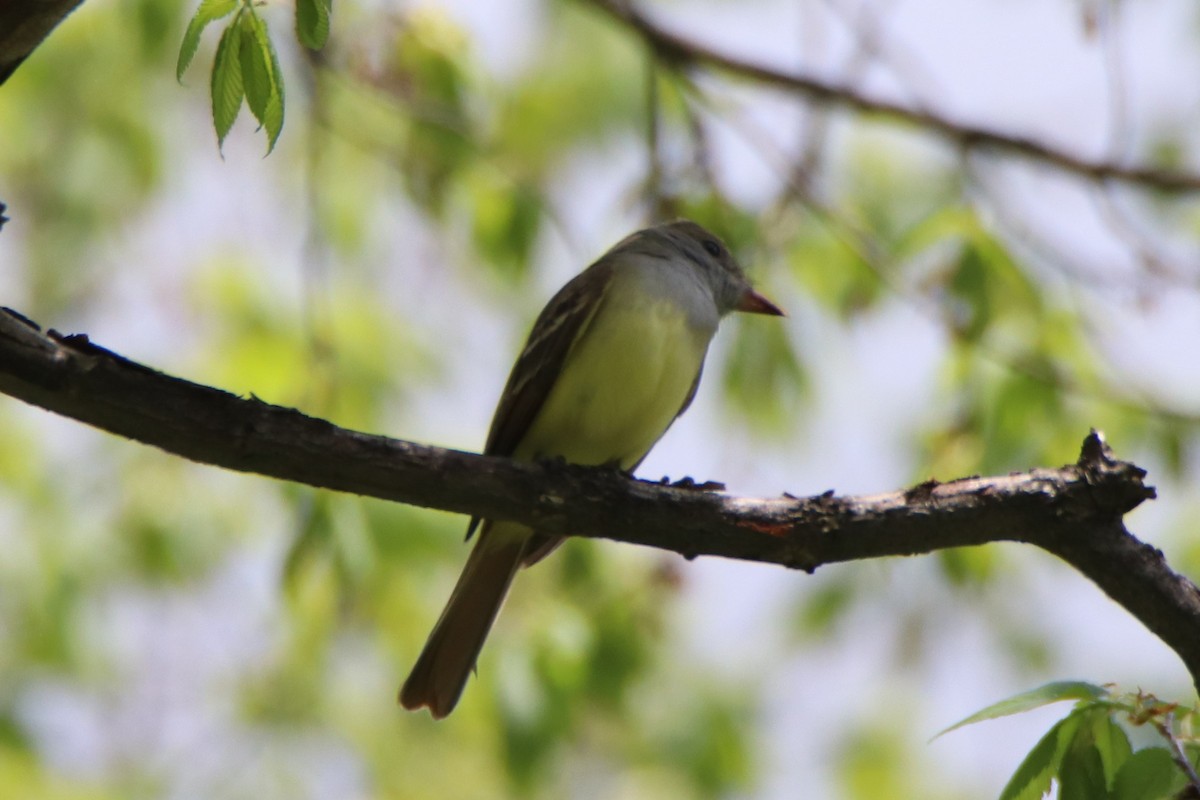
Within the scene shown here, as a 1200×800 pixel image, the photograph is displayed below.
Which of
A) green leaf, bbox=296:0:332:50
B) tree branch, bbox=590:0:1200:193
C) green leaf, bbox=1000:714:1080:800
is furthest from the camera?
tree branch, bbox=590:0:1200:193

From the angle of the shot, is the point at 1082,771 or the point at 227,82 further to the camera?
the point at 1082,771

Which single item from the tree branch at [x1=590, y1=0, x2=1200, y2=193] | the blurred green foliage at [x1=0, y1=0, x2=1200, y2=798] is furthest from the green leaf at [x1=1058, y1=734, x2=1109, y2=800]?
the tree branch at [x1=590, y1=0, x2=1200, y2=193]

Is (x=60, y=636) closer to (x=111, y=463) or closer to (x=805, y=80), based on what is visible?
(x=111, y=463)

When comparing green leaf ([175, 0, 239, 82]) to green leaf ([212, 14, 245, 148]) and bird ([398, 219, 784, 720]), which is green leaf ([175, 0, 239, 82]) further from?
bird ([398, 219, 784, 720])

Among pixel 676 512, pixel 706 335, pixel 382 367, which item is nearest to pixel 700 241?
pixel 706 335

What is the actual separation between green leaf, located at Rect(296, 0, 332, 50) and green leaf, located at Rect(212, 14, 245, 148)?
5.8 inches

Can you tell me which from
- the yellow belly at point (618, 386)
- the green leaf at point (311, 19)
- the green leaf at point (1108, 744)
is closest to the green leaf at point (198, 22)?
the green leaf at point (311, 19)

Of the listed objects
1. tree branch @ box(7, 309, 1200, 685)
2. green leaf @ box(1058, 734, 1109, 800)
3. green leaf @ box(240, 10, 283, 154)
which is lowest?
green leaf @ box(1058, 734, 1109, 800)

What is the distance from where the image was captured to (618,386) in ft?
17.5

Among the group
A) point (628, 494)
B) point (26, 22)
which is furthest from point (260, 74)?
point (628, 494)

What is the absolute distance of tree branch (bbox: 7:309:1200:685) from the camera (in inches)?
126

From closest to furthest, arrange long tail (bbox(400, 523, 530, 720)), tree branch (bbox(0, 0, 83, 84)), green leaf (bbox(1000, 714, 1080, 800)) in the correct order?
green leaf (bbox(1000, 714, 1080, 800)), tree branch (bbox(0, 0, 83, 84)), long tail (bbox(400, 523, 530, 720))

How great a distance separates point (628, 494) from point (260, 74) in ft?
5.02

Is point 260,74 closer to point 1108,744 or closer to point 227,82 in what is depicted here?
point 227,82
